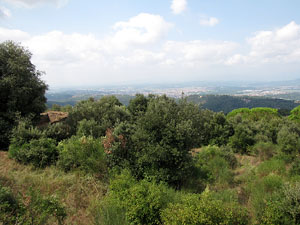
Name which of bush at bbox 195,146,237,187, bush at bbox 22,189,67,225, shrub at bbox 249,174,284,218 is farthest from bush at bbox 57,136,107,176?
shrub at bbox 249,174,284,218

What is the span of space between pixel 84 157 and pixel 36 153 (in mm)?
2908

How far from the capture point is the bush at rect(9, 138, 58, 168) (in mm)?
8555

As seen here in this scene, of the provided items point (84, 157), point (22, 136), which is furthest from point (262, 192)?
point (22, 136)

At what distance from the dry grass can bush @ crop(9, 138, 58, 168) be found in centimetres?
85

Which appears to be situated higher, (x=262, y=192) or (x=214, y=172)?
(x=262, y=192)

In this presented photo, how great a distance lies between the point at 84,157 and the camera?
25.5 feet

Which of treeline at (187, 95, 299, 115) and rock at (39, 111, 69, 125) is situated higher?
rock at (39, 111, 69, 125)

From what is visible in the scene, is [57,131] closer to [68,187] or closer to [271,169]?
[68,187]

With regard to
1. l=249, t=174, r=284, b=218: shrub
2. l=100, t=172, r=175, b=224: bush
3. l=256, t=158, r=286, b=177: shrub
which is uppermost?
l=100, t=172, r=175, b=224: bush

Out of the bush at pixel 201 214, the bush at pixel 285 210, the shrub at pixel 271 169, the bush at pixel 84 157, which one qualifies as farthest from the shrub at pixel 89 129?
the bush at pixel 285 210

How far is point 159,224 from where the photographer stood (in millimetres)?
Answer: 4434

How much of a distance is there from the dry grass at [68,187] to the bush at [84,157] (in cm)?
46

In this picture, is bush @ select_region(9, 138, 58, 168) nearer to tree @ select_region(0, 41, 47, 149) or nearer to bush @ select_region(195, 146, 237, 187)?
tree @ select_region(0, 41, 47, 149)

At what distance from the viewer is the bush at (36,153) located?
855 centimetres
